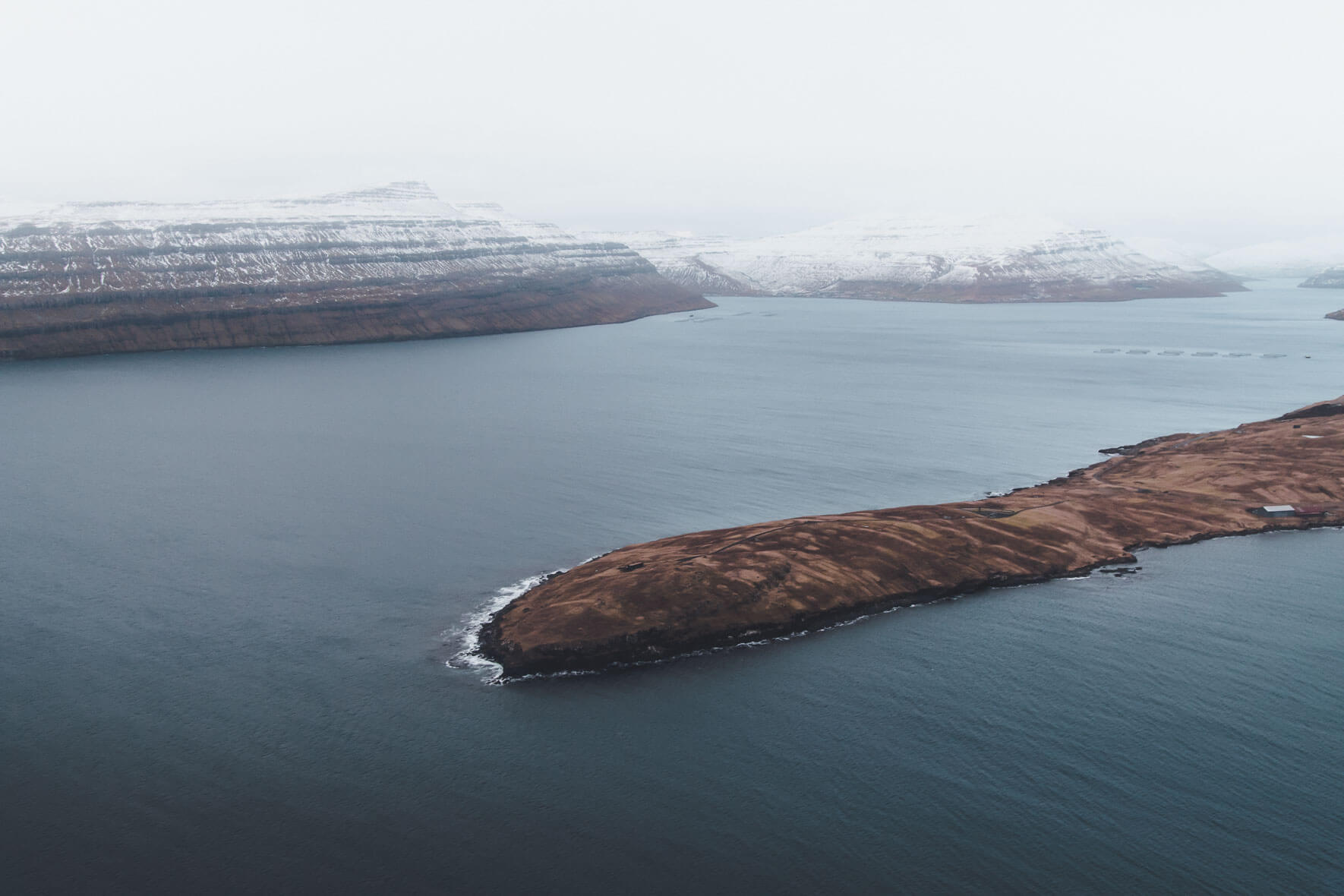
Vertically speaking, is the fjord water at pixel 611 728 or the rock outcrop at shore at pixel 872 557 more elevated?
the rock outcrop at shore at pixel 872 557

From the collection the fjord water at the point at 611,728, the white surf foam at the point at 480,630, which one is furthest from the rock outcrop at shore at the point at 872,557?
the fjord water at the point at 611,728

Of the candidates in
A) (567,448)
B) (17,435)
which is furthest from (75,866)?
(17,435)

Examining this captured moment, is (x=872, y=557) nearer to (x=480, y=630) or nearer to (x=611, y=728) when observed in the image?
(x=480, y=630)

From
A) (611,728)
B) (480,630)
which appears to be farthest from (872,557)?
(611,728)

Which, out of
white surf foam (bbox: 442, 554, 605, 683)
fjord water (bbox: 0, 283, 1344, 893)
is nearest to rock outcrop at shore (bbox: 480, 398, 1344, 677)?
white surf foam (bbox: 442, 554, 605, 683)

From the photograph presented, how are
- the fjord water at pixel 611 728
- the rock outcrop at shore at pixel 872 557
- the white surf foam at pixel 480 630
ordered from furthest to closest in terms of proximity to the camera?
the rock outcrop at shore at pixel 872 557
the white surf foam at pixel 480 630
the fjord water at pixel 611 728

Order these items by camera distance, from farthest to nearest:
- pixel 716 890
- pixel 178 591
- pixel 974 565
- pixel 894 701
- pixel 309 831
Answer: pixel 974 565 → pixel 178 591 → pixel 894 701 → pixel 309 831 → pixel 716 890

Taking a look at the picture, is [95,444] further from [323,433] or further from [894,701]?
[894,701]

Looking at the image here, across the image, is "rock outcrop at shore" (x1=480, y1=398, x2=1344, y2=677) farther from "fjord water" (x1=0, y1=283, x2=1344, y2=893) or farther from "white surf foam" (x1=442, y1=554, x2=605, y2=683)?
"fjord water" (x1=0, y1=283, x2=1344, y2=893)

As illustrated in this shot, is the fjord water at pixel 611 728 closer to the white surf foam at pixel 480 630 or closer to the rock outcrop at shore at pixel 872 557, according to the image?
the white surf foam at pixel 480 630
